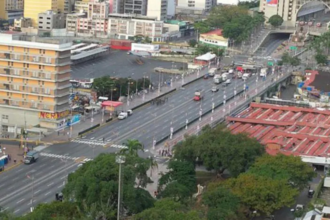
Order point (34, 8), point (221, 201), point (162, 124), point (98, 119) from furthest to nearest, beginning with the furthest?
1. point (34, 8)
2. point (98, 119)
3. point (162, 124)
4. point (221, 201)

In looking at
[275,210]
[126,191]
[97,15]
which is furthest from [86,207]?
[97,15]

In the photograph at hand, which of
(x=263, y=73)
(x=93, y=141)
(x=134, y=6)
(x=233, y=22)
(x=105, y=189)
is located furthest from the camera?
(x=134, y=6)

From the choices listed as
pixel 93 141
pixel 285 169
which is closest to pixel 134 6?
pixel 93 141

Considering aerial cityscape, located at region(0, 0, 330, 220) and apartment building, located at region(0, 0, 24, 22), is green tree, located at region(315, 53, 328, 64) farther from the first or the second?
apartment building, located at region(0, 0, 24, 22)

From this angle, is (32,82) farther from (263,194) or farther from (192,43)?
(192,43)

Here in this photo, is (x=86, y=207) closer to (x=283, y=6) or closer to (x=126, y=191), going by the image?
(x=126, y=191)

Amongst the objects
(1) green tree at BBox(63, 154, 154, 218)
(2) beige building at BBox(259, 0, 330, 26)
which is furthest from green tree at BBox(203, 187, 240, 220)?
(2) beige building at BBox(259, 0, 330, 26)

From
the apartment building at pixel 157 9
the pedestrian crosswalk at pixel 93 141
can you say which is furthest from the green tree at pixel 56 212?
the apartment building at pixel 157 9
